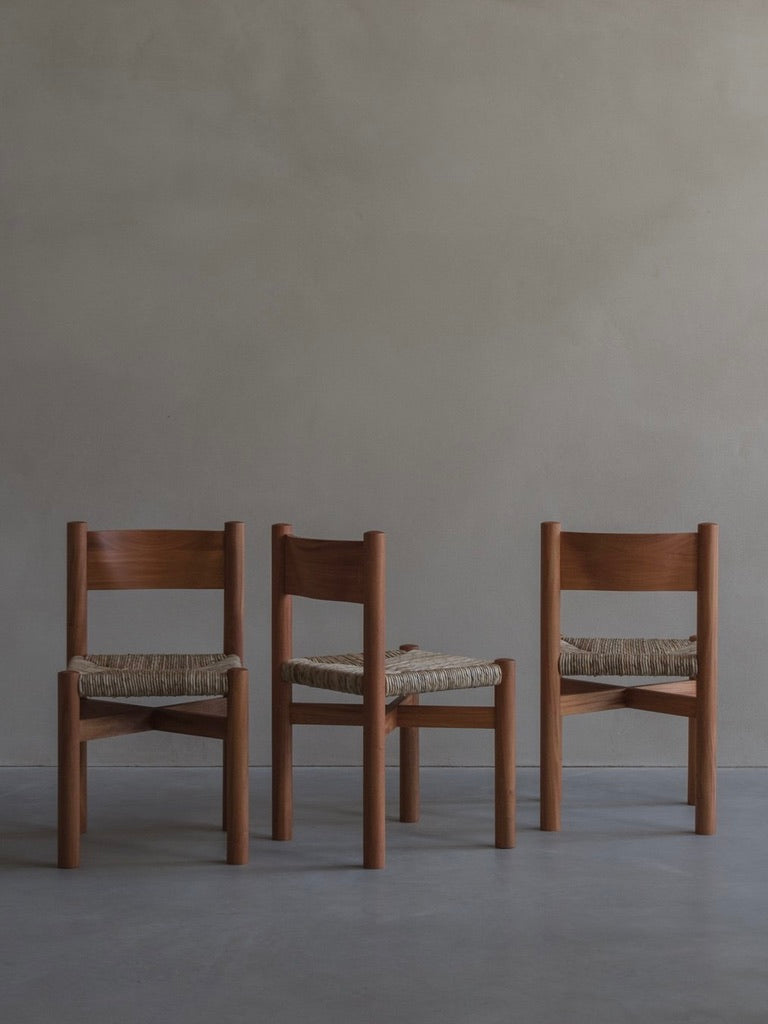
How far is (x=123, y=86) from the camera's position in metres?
4.04

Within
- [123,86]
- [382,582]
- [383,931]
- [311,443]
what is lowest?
[383,931]

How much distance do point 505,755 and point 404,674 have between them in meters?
0.35

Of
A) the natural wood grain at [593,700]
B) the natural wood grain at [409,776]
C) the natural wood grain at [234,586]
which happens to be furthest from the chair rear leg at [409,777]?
the natural wood grain at [234,586]

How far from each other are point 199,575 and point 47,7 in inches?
80.8

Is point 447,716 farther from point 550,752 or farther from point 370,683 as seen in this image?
point 550,752

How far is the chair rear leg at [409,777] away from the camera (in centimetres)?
328

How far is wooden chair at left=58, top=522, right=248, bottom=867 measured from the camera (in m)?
2.86

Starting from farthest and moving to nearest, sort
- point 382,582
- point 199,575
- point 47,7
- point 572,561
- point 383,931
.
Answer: point 47,7 → point 199,575 → point 572,561 → point 382,582 → point 383,931

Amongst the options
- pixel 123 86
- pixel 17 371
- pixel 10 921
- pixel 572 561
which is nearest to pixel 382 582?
pixel 572 561

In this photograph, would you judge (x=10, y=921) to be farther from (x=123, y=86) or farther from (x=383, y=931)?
(x=123, y=86)

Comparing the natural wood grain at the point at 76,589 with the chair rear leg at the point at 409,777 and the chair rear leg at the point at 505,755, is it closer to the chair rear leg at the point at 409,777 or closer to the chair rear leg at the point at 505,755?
the chair rear leg at the point at 409,777

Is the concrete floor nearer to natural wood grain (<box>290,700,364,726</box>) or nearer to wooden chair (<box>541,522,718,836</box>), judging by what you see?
wooden chair (<box>541,522,718,836</box>)

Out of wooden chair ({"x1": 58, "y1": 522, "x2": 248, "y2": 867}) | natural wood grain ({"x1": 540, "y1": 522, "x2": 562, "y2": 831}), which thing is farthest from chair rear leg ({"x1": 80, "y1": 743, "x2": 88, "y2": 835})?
natural wood grain ({"x1": 540, "y1": 522, "x2": 562, "y2": 831})

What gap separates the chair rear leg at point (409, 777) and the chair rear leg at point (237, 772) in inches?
22.1
